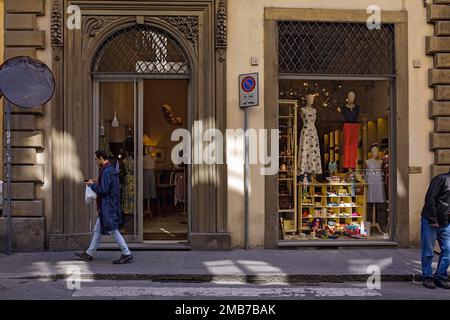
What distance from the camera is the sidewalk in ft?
27.3

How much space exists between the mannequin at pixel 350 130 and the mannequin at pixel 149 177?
4.08 meters

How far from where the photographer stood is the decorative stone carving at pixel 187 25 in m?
10.6

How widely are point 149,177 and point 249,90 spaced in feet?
9.29

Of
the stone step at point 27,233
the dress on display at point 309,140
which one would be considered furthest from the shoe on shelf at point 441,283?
the stone step at point 27,233

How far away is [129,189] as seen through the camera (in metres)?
11.0

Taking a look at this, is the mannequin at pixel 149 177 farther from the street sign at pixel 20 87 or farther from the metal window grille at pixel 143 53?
the street sign at pixel 20 87

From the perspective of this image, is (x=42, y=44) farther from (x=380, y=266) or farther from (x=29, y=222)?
(x=380, y=266)

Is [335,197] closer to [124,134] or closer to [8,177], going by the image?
[124,134]

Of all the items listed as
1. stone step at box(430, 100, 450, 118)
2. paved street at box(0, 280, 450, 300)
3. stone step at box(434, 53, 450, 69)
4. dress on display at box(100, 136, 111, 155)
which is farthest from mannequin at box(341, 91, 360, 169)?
dress on display at box(100, 136, 111, 155)

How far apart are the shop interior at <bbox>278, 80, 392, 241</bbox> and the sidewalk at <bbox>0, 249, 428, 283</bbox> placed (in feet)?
2.94

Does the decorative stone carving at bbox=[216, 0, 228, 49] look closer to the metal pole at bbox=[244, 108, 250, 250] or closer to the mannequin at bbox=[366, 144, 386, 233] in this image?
the metal pole at bbox=[244, 108, 250, 250]

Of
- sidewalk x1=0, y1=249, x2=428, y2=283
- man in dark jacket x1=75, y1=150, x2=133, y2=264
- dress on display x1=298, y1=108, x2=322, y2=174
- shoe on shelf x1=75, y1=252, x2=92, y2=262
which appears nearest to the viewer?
sidewalk x1=0, y1=249, x2=428, y2=283

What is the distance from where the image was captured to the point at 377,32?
11.0 m

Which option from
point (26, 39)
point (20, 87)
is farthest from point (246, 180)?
point (26, 39)
